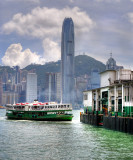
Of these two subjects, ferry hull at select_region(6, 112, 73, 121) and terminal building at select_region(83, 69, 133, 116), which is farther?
ferry hull at select_region(6, 112, 73, 121)

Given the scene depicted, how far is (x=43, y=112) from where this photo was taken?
9525cm

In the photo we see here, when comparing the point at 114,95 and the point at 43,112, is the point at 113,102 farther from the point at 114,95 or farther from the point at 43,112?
the point at 43,112

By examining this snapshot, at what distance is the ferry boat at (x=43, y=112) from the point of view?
302 feet

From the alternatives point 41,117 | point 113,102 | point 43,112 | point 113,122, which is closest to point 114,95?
point 113,102

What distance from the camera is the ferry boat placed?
302ft

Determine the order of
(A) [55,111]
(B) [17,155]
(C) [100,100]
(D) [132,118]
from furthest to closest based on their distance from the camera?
(A) [55,111] → (C) [100,100] → (D) [132,118] → (B) [17,155]

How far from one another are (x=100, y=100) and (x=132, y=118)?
22.9m

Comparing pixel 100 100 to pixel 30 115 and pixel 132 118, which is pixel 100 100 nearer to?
pixel 132 118

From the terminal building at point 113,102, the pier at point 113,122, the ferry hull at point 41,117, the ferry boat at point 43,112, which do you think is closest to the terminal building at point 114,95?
the terminal building at point 113,102

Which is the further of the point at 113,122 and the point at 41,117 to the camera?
the point at 41,117

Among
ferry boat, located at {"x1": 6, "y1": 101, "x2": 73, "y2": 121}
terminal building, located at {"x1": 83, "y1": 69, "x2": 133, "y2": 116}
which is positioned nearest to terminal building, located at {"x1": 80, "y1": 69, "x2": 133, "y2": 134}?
terminal building, located at {"x1": 83, "y1": 69, "x2": 133, "y2": 116}

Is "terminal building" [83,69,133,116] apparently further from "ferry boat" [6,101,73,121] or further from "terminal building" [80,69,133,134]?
"ferry boat" [6,101,73,121]

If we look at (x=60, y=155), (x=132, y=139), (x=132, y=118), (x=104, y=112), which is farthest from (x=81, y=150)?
(x=104, y=112)

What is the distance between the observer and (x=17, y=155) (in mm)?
34188
